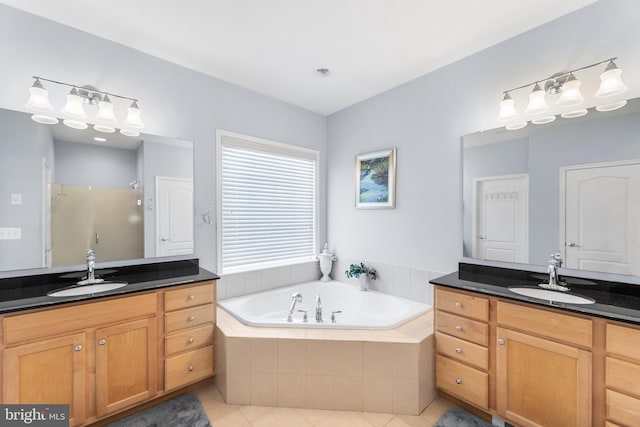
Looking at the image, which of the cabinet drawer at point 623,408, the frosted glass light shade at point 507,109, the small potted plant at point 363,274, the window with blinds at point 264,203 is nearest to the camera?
the cabinet drawer at point 623,408

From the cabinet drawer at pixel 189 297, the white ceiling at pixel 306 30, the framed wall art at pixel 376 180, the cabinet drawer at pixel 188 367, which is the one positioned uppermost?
the white ceiling at pixel 306 30

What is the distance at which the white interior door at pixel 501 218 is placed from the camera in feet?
6.47

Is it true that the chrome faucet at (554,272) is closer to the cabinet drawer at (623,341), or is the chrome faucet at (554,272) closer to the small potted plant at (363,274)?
the cabinet drawer at (623,341)

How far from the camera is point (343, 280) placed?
3285 mm

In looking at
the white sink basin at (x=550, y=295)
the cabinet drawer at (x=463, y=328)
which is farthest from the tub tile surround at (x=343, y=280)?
the white sink basin at (x=550, y=295)

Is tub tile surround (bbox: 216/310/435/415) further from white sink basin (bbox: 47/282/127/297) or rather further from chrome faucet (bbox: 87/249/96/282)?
chrome faucet (bbox: 87/249/96/282)

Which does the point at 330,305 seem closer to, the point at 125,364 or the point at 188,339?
the point at 188,339

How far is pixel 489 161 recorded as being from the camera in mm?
2148

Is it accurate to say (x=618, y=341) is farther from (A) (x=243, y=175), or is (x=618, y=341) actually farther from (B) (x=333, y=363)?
(A) (x=243, y=175)

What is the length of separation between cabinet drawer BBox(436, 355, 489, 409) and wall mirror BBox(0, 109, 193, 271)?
223cm

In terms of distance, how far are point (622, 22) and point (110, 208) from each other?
3.61 m

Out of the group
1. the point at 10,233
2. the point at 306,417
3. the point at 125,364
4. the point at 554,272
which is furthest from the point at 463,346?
the point at 10,233

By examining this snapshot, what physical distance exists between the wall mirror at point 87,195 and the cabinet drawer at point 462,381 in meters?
2.23

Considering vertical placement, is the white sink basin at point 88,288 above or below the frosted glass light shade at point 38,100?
below
